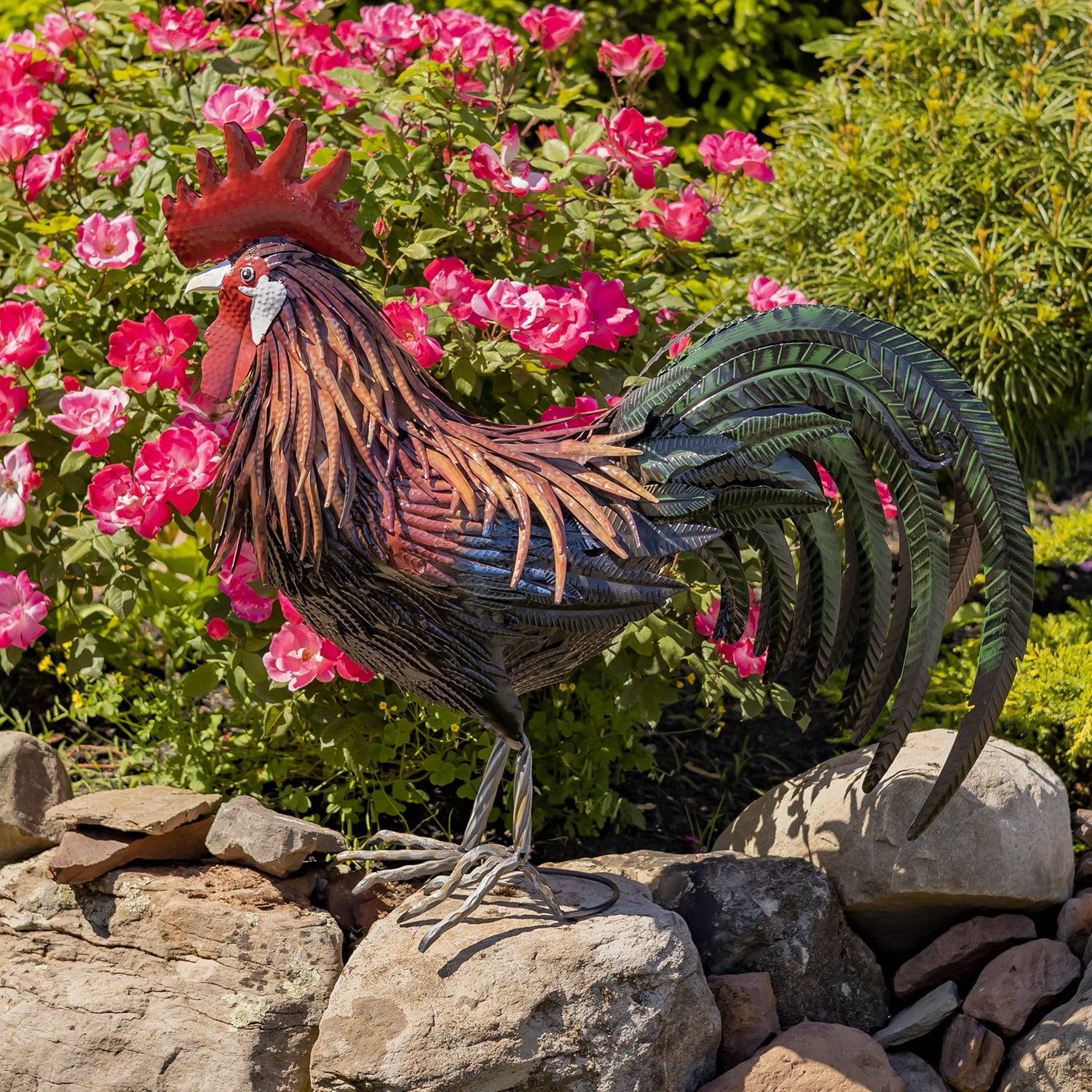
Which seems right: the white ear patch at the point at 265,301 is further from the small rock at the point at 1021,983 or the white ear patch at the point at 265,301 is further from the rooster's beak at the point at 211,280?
the small rock at the point at 1021,983

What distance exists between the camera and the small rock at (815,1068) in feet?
9.61

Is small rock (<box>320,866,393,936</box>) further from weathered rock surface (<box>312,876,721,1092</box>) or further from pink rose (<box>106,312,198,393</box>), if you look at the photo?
pink rose (<box>106,312,198,393</box>)

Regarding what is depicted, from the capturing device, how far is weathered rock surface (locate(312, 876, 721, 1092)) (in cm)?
276

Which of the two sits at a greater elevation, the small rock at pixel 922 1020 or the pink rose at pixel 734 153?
the pink rose at pixel 734 153

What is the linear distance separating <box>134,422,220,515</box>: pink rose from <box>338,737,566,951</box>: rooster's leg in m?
0.96

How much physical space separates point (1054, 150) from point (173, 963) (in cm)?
455

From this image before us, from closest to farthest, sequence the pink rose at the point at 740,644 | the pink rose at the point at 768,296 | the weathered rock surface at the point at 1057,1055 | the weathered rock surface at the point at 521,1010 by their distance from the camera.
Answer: the weathered rock surface at the point at 521,1010
the weathered rock surface at the point at 1057,1055
the pink rose at the point at 740,644
the pink rose at the point at 768,296

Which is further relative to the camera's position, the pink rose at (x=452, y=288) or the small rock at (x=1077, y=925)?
the small rock at (x=1077, y=925)

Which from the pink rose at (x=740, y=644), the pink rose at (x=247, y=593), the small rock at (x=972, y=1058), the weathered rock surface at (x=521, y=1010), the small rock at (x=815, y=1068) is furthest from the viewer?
the pink rose at (x=740, y=644)

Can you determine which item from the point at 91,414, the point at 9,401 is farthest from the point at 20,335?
the point at 91,414

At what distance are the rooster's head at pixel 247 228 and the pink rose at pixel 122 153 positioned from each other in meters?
1.18

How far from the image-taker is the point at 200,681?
3.61 m

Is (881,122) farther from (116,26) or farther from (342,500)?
(342,500)

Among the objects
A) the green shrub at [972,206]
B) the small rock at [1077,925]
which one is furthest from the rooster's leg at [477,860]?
the green shrub at [972,206]
